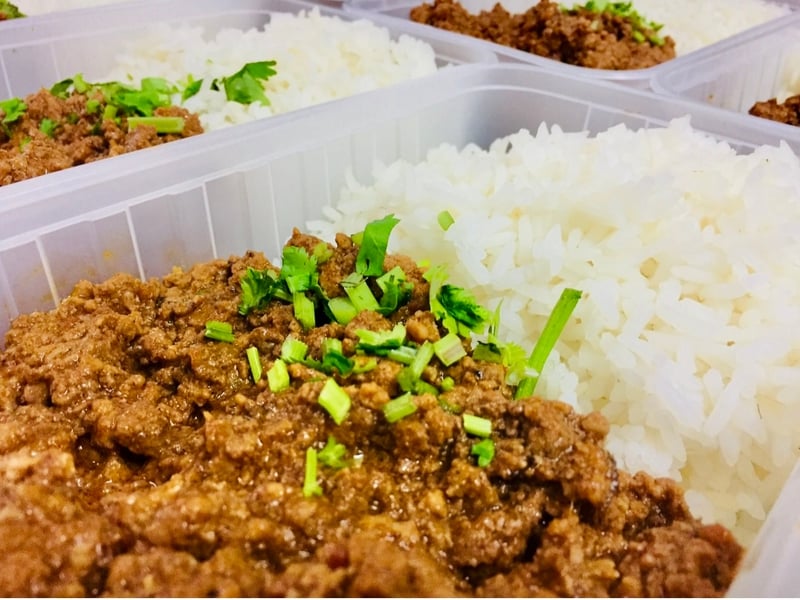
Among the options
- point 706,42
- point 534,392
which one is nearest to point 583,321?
point 534,392

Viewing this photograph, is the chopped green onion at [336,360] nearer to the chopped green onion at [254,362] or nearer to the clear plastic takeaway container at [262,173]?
the chopped green onion at [254,362]

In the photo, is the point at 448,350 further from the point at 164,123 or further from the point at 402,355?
the point at 164,123

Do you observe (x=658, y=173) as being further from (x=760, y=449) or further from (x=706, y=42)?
(x=706, y=42)

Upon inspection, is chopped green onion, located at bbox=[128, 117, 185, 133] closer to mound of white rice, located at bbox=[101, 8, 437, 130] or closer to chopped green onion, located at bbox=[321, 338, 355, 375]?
mound of white rice, located at bbox=[101, 8, 437, 130]

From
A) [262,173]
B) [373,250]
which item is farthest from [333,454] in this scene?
[262,173]

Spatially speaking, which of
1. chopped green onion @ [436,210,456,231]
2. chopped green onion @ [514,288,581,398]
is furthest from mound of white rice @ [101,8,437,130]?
chopped green onion @ [514,288,581,398]

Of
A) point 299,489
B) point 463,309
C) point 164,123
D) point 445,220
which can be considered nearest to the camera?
point 299,489
